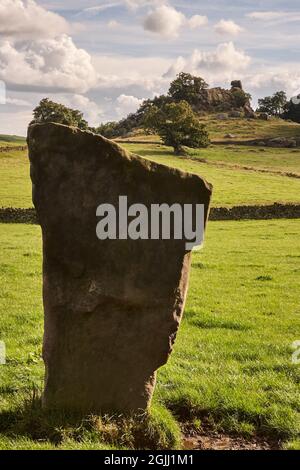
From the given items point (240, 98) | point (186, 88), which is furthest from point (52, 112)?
point (240, 98)

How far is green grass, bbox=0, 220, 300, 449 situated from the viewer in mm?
8078

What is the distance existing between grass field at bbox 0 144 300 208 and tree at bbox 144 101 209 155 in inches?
76.0

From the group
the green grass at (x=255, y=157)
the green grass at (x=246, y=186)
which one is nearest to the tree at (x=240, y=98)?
the green grass at (x=255, y=157)

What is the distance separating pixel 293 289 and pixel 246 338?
6874 mm

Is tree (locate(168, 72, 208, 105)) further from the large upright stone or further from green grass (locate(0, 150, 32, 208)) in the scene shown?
the large upright stone

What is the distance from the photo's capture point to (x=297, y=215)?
46219mm

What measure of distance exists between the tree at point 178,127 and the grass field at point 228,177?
1.93 m

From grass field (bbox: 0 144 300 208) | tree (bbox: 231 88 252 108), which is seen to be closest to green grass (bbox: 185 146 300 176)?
grass field (bbox: 0 144 300 208)

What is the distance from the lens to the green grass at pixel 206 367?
808 centimetres

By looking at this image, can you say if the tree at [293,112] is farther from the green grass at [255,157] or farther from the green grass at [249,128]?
the green grass at [255,157]

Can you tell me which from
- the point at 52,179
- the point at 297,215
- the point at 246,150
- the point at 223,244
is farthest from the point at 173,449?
the point at 246,150

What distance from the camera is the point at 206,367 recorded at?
1082 cm

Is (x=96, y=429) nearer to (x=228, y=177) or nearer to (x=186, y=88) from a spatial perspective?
(x=228, y=177)

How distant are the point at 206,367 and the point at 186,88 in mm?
183839
